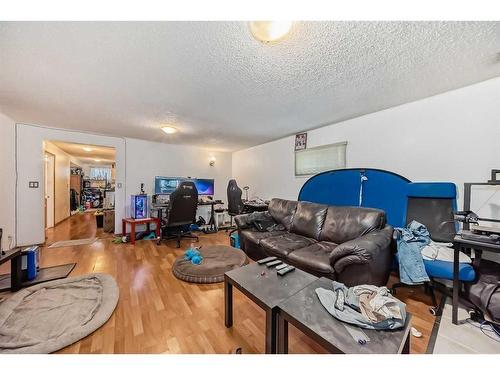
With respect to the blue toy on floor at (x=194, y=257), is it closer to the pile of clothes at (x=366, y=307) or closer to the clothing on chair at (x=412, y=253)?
the pile of clothes at (x=366, y=307)

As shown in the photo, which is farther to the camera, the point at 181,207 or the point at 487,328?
the point at 181,207

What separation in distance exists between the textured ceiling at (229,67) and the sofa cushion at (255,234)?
183 cm

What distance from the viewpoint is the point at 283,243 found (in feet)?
8.02

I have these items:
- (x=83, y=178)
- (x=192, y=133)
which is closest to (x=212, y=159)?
(x=192, y=133)

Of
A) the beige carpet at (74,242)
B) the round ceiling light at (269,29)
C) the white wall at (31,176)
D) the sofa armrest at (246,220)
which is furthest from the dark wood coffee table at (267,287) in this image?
the white wall at (31,176)

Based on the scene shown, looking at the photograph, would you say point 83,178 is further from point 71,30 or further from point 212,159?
point 71,30

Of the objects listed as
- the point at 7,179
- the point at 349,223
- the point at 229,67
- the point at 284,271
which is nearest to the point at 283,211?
the point at 349,223

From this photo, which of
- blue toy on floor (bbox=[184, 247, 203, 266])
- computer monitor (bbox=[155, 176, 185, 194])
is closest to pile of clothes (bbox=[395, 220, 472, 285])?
blue toy on floor (bbox=[184, 247, 203, 266])

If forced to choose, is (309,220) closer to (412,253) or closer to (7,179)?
(412,253)

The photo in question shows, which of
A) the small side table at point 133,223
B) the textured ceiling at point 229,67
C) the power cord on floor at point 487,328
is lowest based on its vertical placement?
the power cord on floor at point 487,328

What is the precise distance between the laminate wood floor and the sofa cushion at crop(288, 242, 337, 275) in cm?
63

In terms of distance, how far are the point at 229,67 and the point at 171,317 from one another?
2273mm

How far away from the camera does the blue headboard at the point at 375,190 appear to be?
2.19 meters
